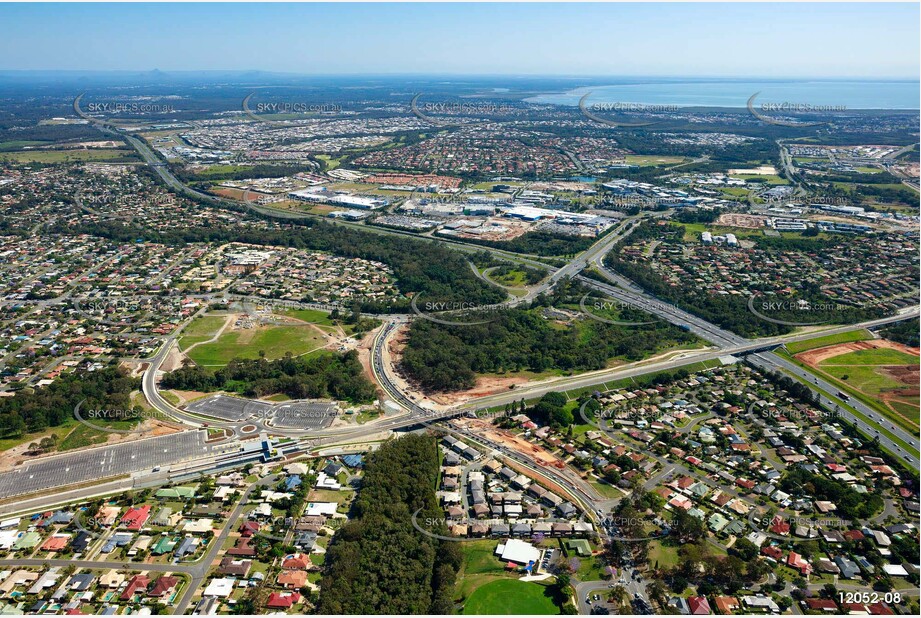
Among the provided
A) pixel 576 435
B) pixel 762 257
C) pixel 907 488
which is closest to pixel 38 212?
pixel 576 435

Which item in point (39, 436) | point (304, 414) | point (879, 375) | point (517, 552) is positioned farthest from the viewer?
point (879, 375)

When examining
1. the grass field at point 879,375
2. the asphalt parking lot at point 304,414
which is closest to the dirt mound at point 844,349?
the grass field at point 879,375

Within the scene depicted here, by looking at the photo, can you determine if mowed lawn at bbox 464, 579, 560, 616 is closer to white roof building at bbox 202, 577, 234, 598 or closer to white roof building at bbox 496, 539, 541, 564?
white roof building at bbox 496, 539, 541, 564

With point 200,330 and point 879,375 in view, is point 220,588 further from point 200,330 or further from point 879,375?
point 879,375

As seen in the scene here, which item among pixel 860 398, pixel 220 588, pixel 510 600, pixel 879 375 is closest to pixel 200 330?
pixel 220 588

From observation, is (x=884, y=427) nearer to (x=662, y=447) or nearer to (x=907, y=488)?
(x=907, y=488)

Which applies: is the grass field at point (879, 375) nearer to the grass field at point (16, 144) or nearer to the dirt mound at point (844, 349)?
the dirt mound at point (844, 349)

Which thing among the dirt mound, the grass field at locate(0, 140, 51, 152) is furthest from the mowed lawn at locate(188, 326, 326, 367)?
the grass field at locate(0, 140, 51, 152)
